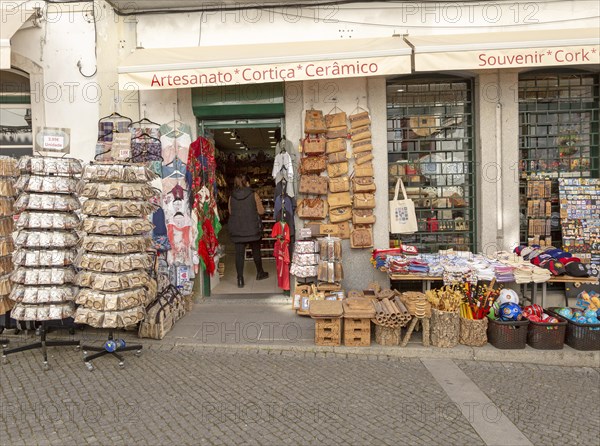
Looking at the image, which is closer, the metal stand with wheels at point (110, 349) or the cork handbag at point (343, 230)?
the metal stand with wheels at point (110, 349)

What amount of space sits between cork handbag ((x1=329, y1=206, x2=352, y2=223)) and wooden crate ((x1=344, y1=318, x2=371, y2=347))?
7.02 feet

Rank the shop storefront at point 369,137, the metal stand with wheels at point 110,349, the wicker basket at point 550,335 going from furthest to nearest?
1. the shop storefront at point 369,137
2. the wicker basket at point 550,335
3. the metal stand with wheels at point 110,349

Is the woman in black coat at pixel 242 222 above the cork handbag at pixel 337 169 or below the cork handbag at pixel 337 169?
below

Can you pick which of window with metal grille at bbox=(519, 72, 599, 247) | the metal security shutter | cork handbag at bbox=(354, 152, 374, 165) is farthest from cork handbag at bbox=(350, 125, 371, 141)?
the metal security shutter

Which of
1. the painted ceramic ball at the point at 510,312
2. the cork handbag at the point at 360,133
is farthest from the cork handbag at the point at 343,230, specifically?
the painted ceramic ball at the point at 510,312

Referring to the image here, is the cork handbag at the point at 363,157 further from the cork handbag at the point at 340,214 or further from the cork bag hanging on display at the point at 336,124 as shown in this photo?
the cork handbag at the point at 340,214

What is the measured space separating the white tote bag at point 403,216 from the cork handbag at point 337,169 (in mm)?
911

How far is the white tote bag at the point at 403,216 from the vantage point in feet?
23.6

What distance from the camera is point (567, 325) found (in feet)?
18.4

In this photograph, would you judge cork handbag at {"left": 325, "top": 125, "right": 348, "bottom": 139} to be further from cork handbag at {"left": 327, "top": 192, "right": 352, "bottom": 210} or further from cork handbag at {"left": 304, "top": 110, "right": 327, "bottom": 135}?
cork handbag at {"left": 327, "top": 192, "right": 352, "bottom": 210}

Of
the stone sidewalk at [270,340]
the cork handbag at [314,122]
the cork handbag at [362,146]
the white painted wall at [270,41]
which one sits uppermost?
the white painted wall at [270,41]

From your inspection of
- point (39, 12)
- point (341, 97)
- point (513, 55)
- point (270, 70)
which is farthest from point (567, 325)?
point (39, 12)

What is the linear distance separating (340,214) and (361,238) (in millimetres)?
532

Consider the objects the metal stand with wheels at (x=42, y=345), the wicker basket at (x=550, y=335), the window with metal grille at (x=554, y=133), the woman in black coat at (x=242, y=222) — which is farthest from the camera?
the woman in black coat at (x=242, y=222)
